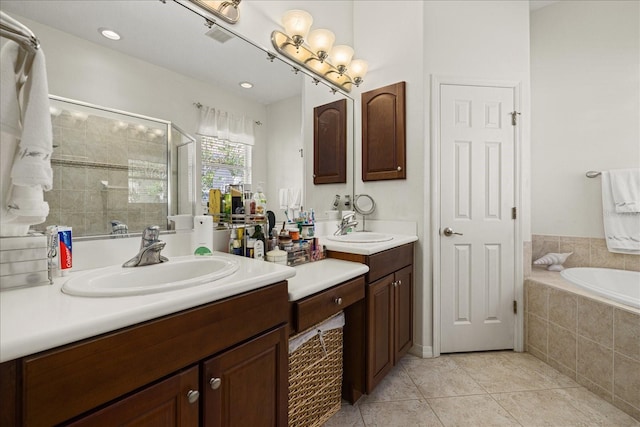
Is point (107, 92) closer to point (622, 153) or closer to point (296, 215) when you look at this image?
point (296, 215)

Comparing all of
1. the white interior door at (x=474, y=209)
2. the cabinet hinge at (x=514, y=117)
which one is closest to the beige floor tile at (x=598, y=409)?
the white interior door at (x=474, y=209)

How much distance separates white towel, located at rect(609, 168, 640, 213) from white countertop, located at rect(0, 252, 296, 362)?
2.99m

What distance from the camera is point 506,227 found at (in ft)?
7.11

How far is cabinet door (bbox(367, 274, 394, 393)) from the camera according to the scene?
152cm

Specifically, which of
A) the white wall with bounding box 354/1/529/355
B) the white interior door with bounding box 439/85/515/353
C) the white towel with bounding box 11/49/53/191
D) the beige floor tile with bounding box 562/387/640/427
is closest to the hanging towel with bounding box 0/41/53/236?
the white towel with bounding box 11/49/53/191

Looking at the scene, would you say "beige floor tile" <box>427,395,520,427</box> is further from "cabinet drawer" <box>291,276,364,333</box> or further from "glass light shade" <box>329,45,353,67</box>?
"glass light shade" <box>329,45,353,67</box>

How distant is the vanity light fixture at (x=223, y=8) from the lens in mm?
1337

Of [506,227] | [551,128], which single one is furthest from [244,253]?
[551,128]

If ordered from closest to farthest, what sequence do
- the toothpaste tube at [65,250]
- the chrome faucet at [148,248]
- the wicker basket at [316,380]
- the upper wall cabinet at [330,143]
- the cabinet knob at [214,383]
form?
the cabinet knob at [214,383] < the toothpaste tube at [65,250] < the chrome faucet at [148,248] < the wicker basket at [316,380] < the upper wall cabinet at [330,143]

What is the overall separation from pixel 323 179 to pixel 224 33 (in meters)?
1.11

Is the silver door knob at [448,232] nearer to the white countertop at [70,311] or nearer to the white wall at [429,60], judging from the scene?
the white wall at [429,60]

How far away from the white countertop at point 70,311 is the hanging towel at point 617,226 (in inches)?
117

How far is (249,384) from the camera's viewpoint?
36.2 inches

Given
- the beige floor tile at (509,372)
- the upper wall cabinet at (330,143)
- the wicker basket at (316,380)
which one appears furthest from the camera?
the upper wall cabinet at (330,143)
